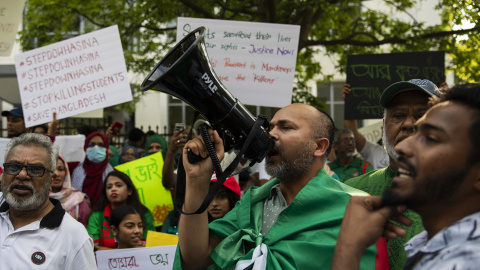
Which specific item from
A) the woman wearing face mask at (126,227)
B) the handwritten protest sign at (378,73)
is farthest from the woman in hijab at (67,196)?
the handwritten protest sign at (378,73)

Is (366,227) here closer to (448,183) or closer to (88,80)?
(448,183)

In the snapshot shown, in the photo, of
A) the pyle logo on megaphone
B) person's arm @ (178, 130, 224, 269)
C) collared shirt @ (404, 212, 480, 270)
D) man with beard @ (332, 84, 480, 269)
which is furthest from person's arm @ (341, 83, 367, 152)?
collared shirt @ (404, 212, 480, 270)

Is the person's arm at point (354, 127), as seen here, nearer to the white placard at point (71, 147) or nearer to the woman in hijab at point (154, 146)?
the woman in hijab at point (154, 146)

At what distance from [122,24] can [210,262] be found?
340 inches

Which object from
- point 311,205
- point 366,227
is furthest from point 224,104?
point 366,227

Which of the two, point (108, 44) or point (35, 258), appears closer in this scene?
point (35, 258)

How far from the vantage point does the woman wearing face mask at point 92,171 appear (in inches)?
221

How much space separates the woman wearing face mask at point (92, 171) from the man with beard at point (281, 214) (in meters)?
3.15

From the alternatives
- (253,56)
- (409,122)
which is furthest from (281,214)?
(253,56)

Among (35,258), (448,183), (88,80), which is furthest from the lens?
(88,80)

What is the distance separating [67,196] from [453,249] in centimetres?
408

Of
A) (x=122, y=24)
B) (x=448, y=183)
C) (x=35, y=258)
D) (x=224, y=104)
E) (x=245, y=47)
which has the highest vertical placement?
(x=122, y=24)

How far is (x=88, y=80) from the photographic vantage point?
560cm

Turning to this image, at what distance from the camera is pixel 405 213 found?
275cm
